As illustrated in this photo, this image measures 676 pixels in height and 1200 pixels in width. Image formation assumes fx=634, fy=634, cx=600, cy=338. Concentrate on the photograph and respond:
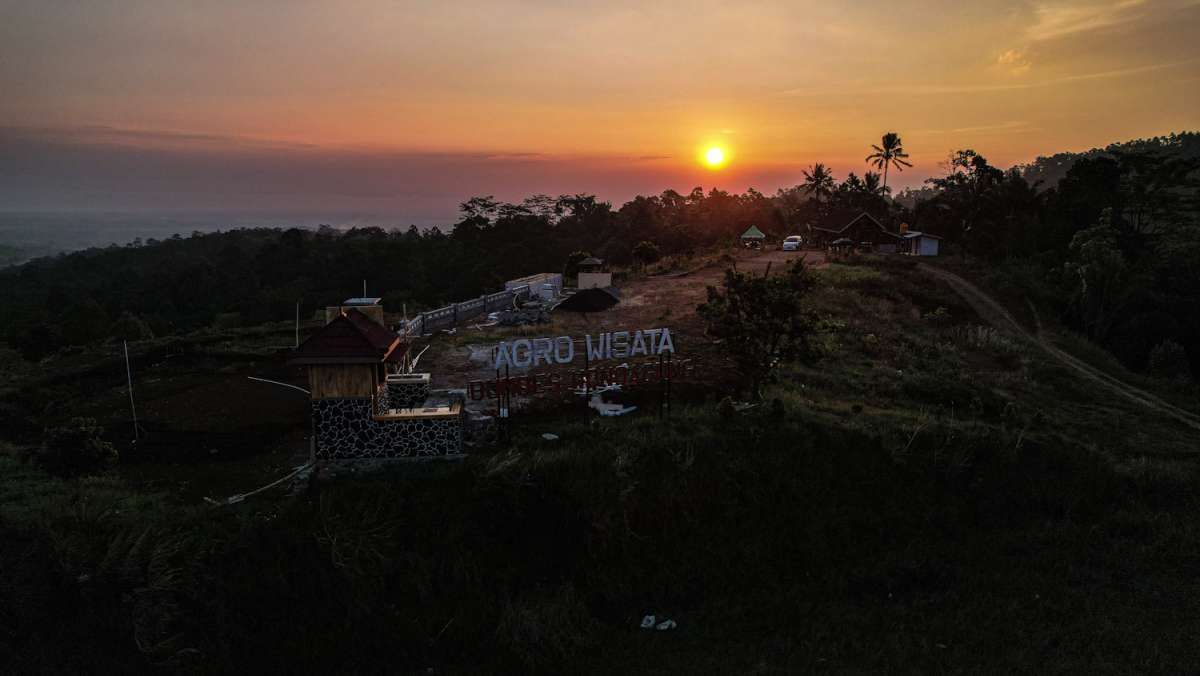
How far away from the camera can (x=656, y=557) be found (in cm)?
1605

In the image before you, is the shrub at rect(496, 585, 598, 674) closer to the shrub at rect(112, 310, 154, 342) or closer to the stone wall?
the stone wall

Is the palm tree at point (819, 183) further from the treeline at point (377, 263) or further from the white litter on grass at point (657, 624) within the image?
the white litter on grass at point (657, 624)

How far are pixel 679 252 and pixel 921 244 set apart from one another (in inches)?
904

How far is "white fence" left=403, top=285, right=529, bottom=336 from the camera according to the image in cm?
3195

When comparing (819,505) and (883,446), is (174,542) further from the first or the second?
(883,446)

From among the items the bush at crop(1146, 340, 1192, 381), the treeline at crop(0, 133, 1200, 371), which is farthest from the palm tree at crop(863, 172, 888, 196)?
the bush at crop(1146, 340, 1192, 381)

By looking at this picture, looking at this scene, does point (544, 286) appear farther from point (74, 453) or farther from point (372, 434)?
point (74, 453)

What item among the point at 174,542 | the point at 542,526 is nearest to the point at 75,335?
the point at 174,542

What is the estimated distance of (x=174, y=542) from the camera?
13188 millimetres

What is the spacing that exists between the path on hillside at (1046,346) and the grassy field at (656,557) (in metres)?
6.41

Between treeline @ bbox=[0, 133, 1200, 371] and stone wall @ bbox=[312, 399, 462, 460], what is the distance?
29092mm

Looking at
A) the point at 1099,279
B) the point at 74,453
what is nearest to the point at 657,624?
the point at 74,453

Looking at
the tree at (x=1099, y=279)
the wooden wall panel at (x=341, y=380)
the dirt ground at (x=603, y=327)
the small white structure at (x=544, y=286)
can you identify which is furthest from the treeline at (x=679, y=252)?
the wooden wall panel at (x=341, y=380)

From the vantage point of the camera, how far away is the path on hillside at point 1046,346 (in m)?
26.9
